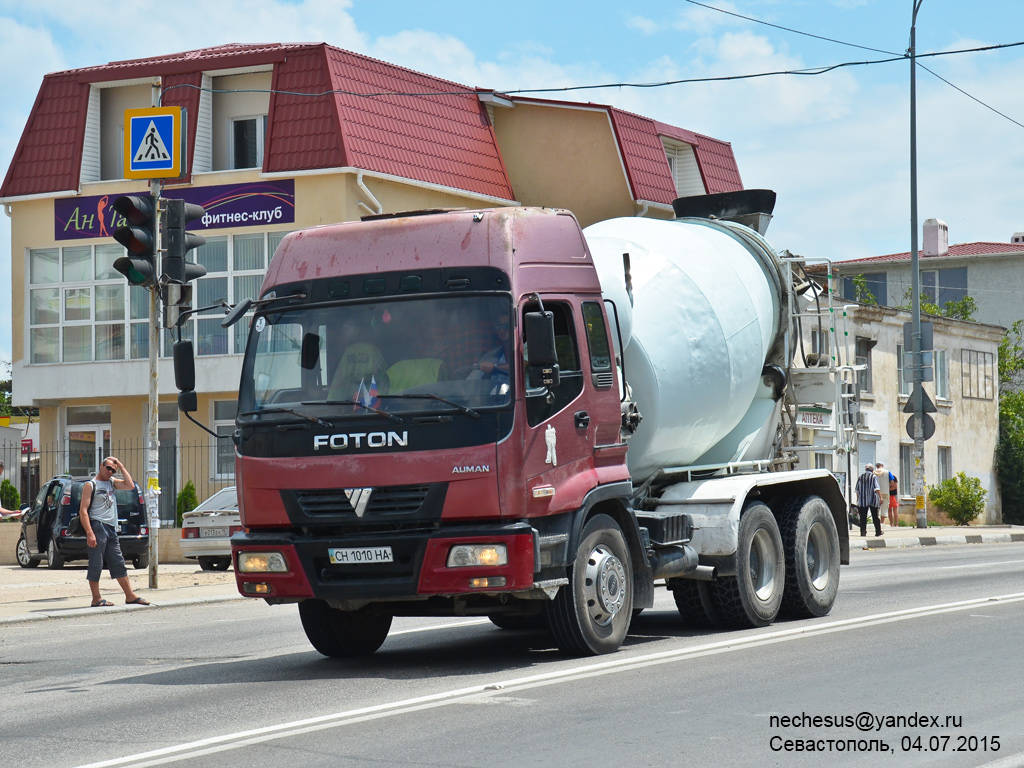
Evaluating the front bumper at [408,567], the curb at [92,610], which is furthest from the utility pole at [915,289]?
the front bumper at [408,567]

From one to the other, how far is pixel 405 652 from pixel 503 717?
12.0 feet

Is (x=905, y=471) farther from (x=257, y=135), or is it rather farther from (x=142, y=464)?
(x=142, y=464)

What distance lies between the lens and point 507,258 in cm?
927

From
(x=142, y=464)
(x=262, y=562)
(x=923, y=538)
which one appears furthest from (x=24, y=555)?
(x=923, y=538)

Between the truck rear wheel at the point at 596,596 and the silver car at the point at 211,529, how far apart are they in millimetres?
13563

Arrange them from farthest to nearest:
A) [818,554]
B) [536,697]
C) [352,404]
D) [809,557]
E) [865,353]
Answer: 1. [865,353]
2. [818,554]
3. [809,557]
4. [352,404]
5. [536,697]

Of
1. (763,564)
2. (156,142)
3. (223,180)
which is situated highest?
(223,180)

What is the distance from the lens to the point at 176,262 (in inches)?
614

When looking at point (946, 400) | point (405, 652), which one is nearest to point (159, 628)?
point (405, 652)

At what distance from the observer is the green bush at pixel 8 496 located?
31.5 metres

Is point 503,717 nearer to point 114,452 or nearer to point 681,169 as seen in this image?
point 114,452

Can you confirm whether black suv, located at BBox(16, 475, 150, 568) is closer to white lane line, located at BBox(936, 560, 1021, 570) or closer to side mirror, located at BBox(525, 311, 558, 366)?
white lane line, located at BBox(936, 560, 1021, 570)

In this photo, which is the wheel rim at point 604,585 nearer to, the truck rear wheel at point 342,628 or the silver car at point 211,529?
the truck rear wheel at point 342,628

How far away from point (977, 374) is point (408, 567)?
43028 mm
